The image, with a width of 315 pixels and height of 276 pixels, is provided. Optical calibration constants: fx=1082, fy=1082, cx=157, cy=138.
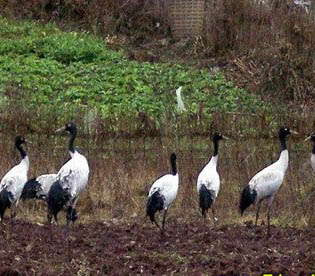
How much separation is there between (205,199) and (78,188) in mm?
1886

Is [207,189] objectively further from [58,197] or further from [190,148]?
[190,148]

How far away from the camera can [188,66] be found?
26828mm

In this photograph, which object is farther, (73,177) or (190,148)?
(190,148)

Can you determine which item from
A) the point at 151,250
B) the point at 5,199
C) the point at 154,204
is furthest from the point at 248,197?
the point at 5,199

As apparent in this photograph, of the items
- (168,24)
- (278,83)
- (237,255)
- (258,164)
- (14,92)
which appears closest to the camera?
(237,255)

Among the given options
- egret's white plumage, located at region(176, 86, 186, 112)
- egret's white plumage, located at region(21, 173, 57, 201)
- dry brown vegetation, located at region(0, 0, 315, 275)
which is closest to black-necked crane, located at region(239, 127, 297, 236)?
dry brown vegetation, located at region(0, 0, 315, 275)

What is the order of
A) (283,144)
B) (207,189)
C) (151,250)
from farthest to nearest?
1. (283,144)
2. (207,189)
3. (151,250)

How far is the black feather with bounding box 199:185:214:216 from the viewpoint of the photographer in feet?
44.4

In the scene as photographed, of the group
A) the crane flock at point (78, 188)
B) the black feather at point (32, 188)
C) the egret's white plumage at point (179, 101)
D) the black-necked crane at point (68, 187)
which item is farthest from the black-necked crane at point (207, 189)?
the egret's white plumage at point (179, 101)

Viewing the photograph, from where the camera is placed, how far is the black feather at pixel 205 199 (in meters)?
13.5

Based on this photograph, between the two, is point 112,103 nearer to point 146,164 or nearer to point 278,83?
point 278,83

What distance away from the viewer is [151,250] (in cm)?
1174

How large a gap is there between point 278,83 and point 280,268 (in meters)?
15.1

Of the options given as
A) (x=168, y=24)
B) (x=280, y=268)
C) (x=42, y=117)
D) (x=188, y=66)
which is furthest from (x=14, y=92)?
(x=280, y=268)
